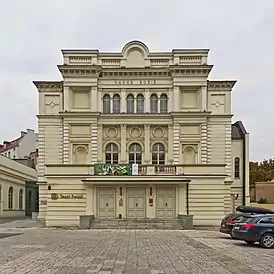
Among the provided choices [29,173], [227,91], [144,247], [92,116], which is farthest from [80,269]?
[29,173]

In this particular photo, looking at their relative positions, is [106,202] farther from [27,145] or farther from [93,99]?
[27,145]

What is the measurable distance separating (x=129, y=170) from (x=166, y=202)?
3.79 metres

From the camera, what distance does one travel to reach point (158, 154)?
51.9 metres

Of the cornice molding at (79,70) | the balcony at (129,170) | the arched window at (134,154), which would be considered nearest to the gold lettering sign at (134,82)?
the cornice molding at (79,70)

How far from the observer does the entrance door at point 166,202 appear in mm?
42781

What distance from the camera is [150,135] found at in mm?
51375

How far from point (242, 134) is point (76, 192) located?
806 inches

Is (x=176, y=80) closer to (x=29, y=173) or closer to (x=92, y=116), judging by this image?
(x=92, y=116)

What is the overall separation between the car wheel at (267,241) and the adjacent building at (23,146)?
72480 mm

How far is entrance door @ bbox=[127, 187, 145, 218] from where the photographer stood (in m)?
43.0

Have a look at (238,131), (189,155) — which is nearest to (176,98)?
(189,155)

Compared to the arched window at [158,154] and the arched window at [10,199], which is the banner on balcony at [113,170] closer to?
the arched window at [158,154]

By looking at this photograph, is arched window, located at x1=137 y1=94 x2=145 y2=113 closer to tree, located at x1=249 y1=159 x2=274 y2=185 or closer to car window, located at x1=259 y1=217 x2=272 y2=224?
car window, located at x1=259 y1=217 x2=272 y2=224

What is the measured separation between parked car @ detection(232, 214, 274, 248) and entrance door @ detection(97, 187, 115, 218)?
19.6 m
